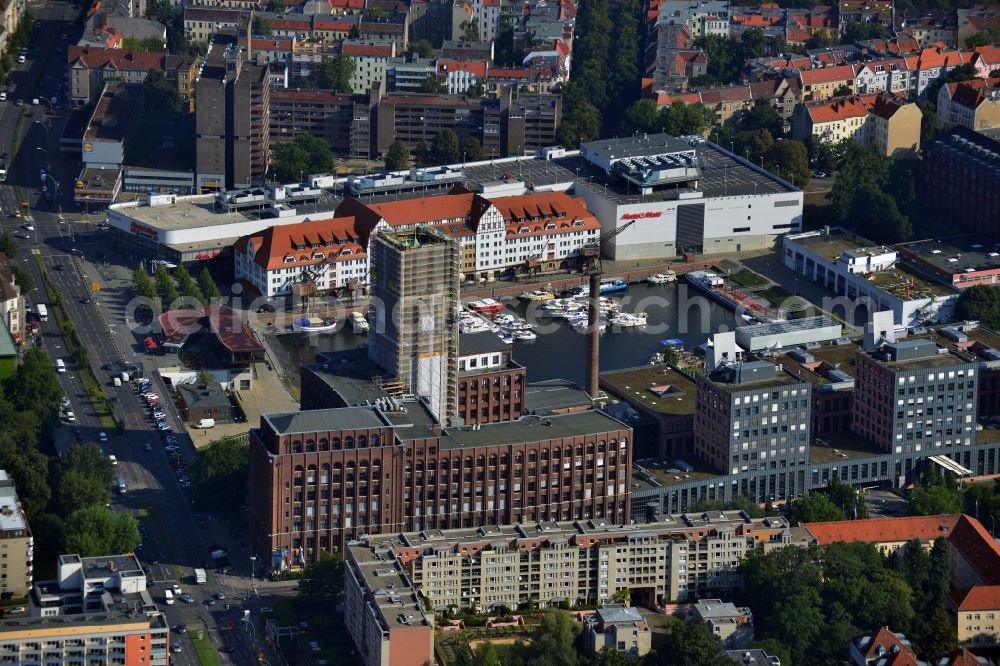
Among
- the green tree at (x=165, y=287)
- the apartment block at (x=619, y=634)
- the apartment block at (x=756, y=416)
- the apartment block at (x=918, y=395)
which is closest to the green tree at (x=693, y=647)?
the apartment block at (x=619, y=634)

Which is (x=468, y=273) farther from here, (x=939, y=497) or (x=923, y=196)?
(x=939, y=497)

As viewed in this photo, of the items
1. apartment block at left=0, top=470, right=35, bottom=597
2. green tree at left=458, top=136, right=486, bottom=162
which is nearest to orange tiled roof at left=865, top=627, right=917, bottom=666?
apartment block at left=0, top=470, right=35, bottom=597

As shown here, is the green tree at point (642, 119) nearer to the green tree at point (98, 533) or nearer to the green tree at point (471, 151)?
the green tree at point (471, 151)

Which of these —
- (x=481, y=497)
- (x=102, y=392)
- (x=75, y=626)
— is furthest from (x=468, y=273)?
(x=75, y=626)

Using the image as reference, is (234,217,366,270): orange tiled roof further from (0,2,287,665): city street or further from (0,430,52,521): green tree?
(0,430,52,521): green tree

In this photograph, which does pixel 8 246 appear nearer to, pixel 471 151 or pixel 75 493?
pixel 471 151

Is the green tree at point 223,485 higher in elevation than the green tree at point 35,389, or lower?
lower
